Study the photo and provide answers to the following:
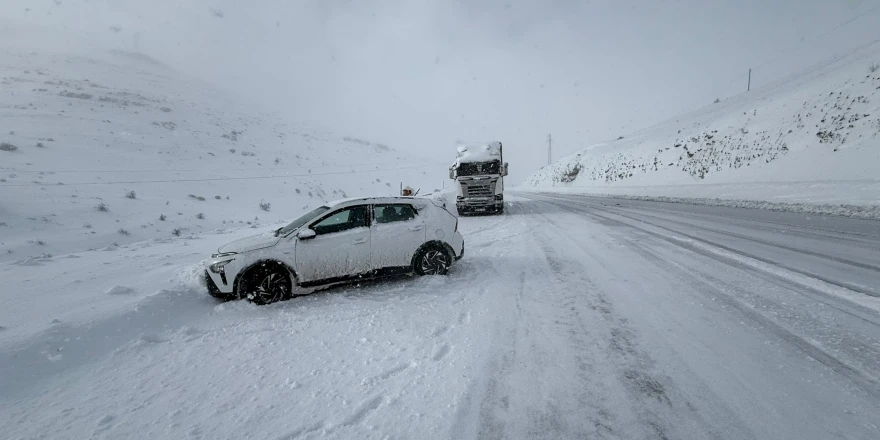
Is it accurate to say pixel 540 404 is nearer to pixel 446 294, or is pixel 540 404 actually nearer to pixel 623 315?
pixel 623 315

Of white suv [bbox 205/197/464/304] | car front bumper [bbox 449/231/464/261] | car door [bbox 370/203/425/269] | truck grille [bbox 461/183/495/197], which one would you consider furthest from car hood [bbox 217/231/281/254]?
truck grille [bbox 461/183/495/197]

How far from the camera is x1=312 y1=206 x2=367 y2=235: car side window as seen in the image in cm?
550

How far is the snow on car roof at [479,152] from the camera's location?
1574 cm

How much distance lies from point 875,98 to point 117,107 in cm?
4877

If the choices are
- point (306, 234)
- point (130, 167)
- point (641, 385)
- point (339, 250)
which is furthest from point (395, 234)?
point (130, 167)

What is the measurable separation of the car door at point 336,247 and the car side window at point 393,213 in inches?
7.9

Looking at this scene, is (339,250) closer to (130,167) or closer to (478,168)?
(478,168)

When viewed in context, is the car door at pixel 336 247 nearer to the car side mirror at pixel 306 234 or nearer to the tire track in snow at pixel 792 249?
the car side mirror at pixel 306 234

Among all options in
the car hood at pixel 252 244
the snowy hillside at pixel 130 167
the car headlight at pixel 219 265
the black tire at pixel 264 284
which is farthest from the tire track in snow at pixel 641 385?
the snowy hillside at pixel 130 167

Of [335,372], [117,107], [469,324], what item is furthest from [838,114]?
[117,107]

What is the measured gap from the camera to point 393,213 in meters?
6.04

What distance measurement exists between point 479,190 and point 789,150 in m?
18.4

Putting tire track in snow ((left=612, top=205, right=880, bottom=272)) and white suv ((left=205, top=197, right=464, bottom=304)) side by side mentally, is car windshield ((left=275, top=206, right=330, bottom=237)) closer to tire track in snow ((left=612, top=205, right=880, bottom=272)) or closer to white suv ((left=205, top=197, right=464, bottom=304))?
white suv ((left=205, top=197, right=464, bottom=304))

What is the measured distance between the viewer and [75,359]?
3523mm
